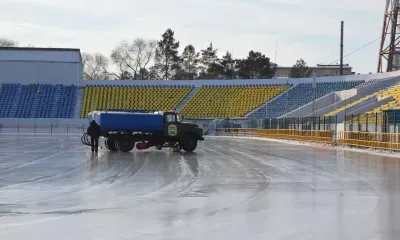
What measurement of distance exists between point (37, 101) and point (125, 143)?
185ft

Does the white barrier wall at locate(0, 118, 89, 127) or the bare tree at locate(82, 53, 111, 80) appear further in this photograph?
the bare tree at locate(82, 53, 111, 80)

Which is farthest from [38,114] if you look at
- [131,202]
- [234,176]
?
[131,202]

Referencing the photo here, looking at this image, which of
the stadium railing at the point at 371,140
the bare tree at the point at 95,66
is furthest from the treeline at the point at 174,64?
the stadium railing at the point at 371,140

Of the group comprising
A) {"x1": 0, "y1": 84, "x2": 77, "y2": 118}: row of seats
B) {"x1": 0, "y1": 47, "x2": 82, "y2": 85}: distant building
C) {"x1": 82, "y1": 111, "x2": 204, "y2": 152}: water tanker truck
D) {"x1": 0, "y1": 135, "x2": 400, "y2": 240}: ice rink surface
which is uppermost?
{"x1": 0, "y1": 47, "x2": 82, "y2": 85}: distant building

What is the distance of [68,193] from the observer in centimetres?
1595

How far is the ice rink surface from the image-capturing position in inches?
418

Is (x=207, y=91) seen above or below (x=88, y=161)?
above

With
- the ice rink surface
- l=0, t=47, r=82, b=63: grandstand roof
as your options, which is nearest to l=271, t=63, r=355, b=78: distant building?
l=0, t=47, r=82, b=63: grandstand roof

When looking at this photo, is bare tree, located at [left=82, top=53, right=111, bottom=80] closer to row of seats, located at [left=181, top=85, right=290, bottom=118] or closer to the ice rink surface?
row of seats, located at [left=181, top=85, right=290, bottom=118]

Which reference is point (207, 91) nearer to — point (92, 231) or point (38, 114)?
point (38, 114)

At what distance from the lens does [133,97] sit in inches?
3590

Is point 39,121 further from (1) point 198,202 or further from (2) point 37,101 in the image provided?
(1) point 198,202

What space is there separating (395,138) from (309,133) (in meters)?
18.1

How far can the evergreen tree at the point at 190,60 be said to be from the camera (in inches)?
5502
